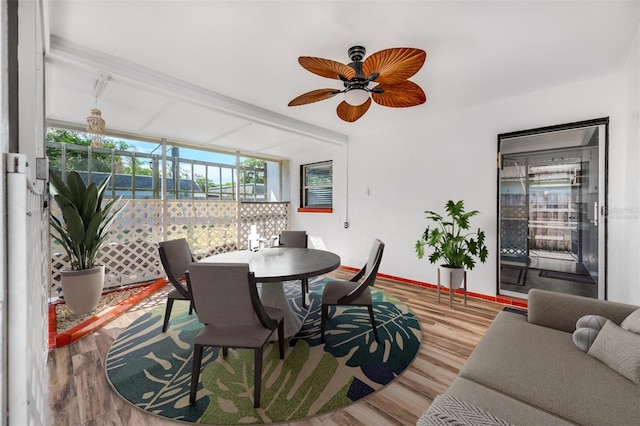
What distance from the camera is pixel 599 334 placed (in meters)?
1.37

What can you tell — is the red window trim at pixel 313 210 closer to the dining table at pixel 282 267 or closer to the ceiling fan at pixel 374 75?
the dining table at pixel 282 267

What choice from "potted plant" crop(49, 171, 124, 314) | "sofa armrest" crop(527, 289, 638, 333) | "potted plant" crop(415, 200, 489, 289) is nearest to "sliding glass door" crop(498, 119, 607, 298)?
"potted plant" crop(415, 200, 489, 289)

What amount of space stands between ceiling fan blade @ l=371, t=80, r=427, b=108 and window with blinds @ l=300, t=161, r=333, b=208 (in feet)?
10.6

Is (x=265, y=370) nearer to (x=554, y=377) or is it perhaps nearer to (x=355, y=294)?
(x=355, y=294)

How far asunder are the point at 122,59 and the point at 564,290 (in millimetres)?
5342

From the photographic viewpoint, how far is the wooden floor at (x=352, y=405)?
1470 mm

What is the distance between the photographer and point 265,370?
1.89 metres

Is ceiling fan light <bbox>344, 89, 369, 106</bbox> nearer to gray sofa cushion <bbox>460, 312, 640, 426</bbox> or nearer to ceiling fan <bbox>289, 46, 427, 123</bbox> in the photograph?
ceiling fan <bbox>289, 46, 427, 123</bbox>

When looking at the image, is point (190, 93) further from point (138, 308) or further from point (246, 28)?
point (138, 308)

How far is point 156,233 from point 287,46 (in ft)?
11.5

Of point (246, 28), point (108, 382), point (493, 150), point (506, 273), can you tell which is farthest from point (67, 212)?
point (506, 273)

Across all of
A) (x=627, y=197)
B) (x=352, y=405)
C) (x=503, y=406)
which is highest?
(x=627, y=197)

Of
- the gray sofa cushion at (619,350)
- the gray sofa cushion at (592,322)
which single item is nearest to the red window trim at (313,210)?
the gray sofa cushion at (592,322)

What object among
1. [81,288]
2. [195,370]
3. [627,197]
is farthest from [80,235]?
[627,197]
